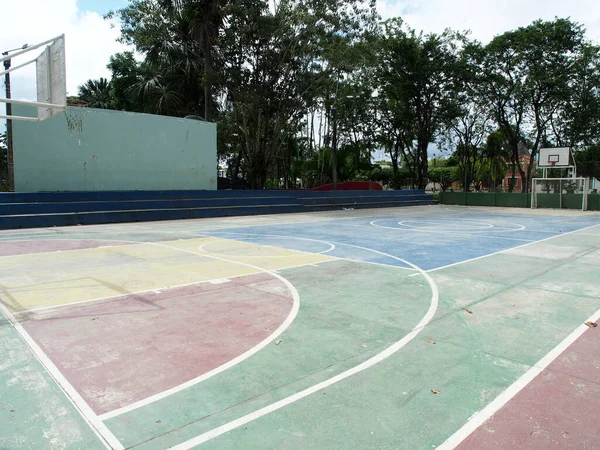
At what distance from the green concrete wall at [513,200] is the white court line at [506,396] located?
25.0 metres

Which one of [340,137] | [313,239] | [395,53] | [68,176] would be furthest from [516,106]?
[68,176]

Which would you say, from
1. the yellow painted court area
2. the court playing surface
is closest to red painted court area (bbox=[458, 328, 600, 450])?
the court playing surface

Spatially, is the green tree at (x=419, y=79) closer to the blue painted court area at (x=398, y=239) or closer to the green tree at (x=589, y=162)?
the green tree at (x=589, y=162)

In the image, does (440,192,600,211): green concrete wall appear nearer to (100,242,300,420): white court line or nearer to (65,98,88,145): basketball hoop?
(65,98,88,145): basketball hoop

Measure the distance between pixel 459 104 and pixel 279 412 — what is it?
3260 centimetres

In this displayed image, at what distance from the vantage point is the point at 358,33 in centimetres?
2328

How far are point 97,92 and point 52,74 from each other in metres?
28.6

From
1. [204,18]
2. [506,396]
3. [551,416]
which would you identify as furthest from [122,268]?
[204,18]

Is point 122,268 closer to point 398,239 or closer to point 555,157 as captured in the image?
point 398,239

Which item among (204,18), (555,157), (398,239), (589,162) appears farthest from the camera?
(589,162)

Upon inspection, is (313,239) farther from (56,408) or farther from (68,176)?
(68,176)

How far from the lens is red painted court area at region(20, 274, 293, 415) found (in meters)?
3.21

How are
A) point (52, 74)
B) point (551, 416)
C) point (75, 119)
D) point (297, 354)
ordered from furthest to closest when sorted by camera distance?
point (75, 119), point (52, 74), point (297, 354), point (551, 416)

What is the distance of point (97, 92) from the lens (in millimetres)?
32125
